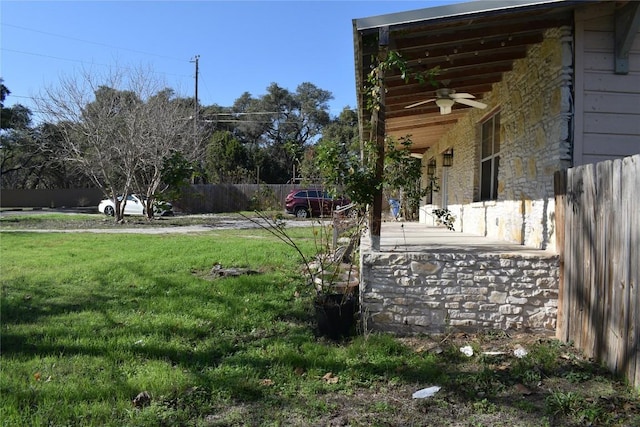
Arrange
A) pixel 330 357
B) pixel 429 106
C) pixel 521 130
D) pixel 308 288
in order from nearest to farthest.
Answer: pixel 330 357 → pixel 521 130 → pixel 308 288 → pixel 429 106

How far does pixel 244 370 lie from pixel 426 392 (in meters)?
1.41

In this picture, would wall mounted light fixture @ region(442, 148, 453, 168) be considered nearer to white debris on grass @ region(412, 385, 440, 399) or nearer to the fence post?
the fence post

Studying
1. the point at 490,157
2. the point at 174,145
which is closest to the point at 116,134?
the point at 174,145

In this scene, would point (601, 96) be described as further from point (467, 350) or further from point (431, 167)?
point (431, 167)

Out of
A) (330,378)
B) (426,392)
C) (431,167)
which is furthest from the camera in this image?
(431,167)

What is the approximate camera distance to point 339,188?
15.4 feet

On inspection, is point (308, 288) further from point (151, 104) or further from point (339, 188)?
point (151, 104)

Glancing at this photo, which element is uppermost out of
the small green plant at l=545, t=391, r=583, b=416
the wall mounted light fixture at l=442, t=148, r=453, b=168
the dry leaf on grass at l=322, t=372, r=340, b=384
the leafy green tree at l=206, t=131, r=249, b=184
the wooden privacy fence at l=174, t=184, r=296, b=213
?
the leafy green tree at l=206, t=131, r=249, b=184

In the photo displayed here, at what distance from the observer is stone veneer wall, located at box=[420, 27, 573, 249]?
→ 4.41 meters

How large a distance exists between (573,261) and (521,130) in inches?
84.5

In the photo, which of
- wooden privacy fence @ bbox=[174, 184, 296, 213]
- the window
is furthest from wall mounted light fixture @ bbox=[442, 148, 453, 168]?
wooden privacy fence @ bbox=[174, 184, 296, 213]

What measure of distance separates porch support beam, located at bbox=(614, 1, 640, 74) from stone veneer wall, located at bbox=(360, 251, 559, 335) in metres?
2.05

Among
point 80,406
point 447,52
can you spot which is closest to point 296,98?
point 447,52

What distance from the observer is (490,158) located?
730 cm
